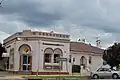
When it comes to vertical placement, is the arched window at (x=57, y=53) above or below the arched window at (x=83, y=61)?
above

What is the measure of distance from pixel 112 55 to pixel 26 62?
24661mm

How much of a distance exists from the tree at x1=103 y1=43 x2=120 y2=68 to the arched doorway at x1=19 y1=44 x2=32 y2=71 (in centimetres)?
2287

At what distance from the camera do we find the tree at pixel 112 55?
209 ft

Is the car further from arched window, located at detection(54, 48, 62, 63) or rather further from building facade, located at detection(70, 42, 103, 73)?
building facade, located at detection(70, 42, 103, 73)

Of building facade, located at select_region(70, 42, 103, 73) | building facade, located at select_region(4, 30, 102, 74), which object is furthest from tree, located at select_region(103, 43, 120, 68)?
building facade, located at select_region(4, 30, 102, 74)

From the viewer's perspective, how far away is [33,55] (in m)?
46.5

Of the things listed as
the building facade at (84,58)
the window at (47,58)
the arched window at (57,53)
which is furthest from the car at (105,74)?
the building facade at (84,58)

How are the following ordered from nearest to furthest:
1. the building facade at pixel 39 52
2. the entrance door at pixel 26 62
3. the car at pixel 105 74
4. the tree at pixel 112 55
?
the car at pixel 105 74 < the building facade at pixel 39 52 < the entrance door at pixel 26 62 < the tree at pixel 112 55

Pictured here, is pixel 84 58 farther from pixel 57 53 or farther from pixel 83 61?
pixel 57 53

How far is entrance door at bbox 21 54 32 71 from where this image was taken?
46.5m

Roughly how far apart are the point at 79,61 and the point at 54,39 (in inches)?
357

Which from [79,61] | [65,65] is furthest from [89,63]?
[65,65]

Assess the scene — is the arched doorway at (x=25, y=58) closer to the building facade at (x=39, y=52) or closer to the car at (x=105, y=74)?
the building facade at (x=39, y=52)

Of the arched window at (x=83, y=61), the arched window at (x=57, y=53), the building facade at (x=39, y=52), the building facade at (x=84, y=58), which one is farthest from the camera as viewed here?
the arched window at (x=83, y=61)
